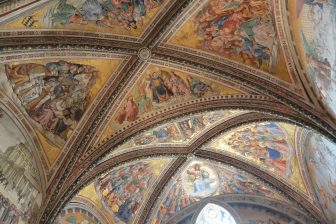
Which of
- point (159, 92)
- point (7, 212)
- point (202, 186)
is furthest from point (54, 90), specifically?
point (202, 186)

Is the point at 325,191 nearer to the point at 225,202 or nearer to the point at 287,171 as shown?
the point at 287,171

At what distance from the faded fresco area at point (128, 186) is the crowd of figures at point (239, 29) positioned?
5.55 metres

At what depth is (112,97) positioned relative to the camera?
1383 centimetres

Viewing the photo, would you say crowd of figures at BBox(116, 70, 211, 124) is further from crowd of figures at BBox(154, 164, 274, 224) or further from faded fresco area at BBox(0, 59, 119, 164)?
crowd of figures at BBox(154, 164, 274, 224)

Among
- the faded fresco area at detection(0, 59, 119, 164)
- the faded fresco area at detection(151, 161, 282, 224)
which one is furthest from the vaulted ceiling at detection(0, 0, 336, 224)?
the faded fresco area at detection(151, 161, 282, 224)

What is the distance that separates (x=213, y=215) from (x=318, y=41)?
10.3 m

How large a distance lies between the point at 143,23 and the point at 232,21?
2.53 meters

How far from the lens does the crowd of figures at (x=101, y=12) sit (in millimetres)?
11852

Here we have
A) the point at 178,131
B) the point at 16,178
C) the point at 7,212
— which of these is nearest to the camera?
the point at 7,212

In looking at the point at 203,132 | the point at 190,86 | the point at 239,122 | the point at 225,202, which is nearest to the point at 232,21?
the point at 190,86

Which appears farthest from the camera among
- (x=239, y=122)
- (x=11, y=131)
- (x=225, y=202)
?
(x=225, y=202)

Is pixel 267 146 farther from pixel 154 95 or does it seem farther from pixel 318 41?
pixel 318 41

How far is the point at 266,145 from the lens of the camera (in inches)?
642

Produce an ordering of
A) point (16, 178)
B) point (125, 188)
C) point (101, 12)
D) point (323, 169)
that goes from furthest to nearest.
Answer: point (125, 188)
point (323, 169)
point (101, 12)
point (16, 178)
